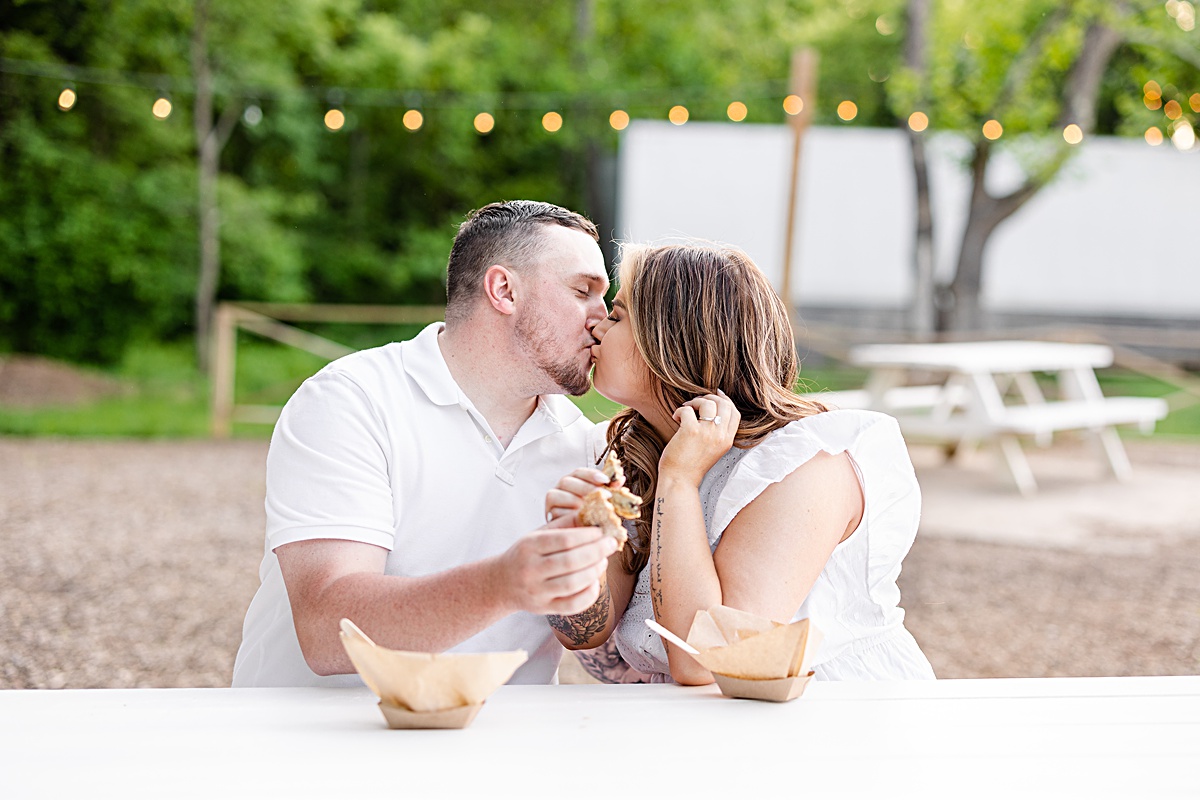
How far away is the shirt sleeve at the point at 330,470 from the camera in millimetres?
1695

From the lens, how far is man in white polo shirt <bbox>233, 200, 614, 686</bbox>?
1.61 m

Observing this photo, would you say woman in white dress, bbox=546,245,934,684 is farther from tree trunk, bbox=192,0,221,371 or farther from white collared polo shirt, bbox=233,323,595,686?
tree trunk, bbox=192,0,221,371

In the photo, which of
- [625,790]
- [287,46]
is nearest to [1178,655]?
[625,790]

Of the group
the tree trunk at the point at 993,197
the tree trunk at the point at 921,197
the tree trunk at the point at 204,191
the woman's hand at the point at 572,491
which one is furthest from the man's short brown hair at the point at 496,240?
the tree trunk at the point at 204,191

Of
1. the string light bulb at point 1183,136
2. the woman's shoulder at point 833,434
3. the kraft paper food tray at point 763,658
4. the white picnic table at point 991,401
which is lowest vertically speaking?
the white picnic table at point 991,401

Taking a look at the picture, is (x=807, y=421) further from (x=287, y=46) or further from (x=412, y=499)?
(x=287, y=46)

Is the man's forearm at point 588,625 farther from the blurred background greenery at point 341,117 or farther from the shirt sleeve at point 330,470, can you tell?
the blurred background greenery at point 341,117

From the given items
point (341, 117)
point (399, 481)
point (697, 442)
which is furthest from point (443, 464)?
point (341, 117)

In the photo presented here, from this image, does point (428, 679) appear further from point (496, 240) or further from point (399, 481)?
point (496, 240)

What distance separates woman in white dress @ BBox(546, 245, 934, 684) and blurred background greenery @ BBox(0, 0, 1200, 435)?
712 centimetres

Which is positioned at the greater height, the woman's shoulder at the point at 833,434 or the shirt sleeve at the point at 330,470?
the woman's shoulder at the point at 833,434

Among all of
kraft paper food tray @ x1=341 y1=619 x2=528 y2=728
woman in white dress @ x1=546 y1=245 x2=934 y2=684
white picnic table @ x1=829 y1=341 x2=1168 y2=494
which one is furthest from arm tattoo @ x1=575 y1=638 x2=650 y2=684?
white picnic table @ x1=829 y1=341 x2=1168 y2=494

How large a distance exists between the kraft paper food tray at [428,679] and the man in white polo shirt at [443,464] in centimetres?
14

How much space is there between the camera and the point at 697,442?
5.83 feet
